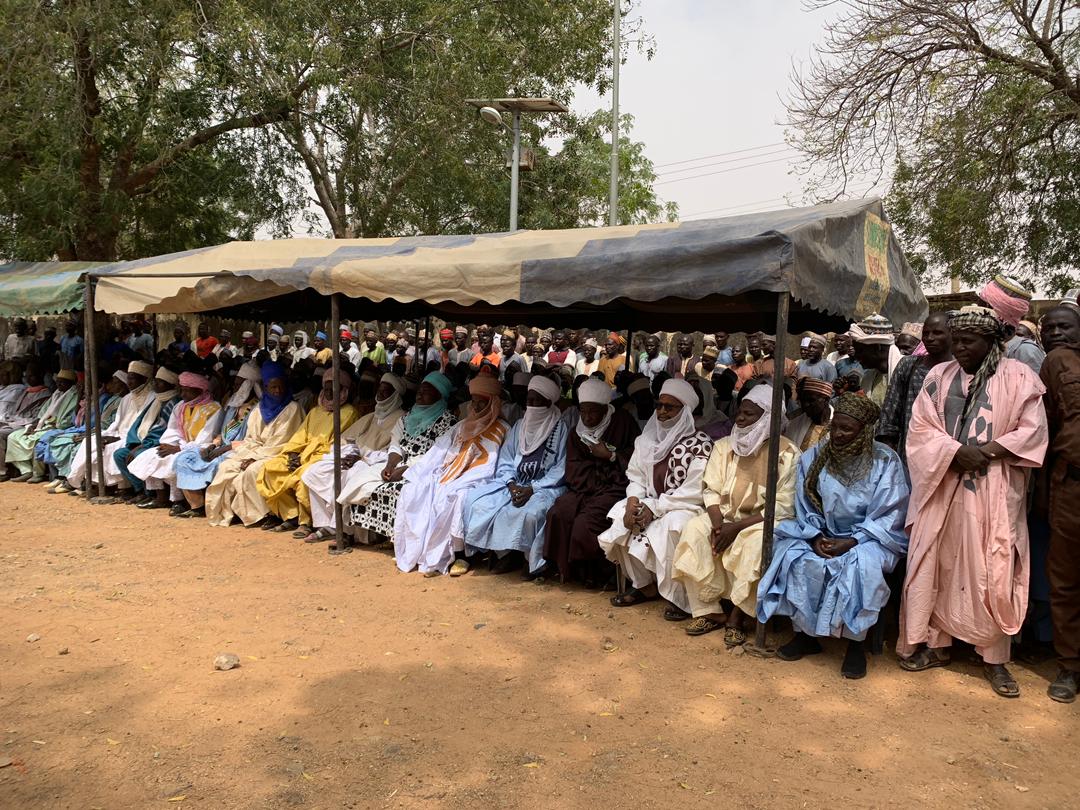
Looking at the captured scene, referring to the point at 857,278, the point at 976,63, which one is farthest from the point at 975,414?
the point at 976,63

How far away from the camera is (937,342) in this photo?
4332mm

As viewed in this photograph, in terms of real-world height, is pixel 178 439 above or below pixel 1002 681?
above

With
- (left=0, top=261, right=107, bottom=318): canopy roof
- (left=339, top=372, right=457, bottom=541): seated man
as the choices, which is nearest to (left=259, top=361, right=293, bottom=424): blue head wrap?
(left=339, top=372, right=457, bottom=541): seated man

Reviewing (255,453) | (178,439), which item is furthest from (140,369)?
(255,453)

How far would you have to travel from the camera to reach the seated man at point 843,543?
392 cm

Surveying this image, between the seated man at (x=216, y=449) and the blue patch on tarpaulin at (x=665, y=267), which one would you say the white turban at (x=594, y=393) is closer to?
the blue patch on tarpaulin at (x=665, y=267)

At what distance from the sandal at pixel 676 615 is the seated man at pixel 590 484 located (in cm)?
63

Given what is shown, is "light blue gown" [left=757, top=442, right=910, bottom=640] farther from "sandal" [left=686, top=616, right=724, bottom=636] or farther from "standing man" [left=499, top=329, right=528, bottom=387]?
"standing man" [left=499, top=329, right=528, bottom=387]

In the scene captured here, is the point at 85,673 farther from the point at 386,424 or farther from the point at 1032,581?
the point at 1032,581

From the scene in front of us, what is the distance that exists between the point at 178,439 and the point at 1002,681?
715cm

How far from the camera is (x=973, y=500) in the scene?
3.82 metres

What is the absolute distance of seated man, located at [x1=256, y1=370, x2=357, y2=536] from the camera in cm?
678

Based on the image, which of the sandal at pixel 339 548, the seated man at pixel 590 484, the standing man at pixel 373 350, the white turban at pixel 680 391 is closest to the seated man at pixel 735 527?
the white turban at pixel 680 391

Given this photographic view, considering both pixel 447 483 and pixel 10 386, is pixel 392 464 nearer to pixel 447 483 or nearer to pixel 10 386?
pixel 447 483
